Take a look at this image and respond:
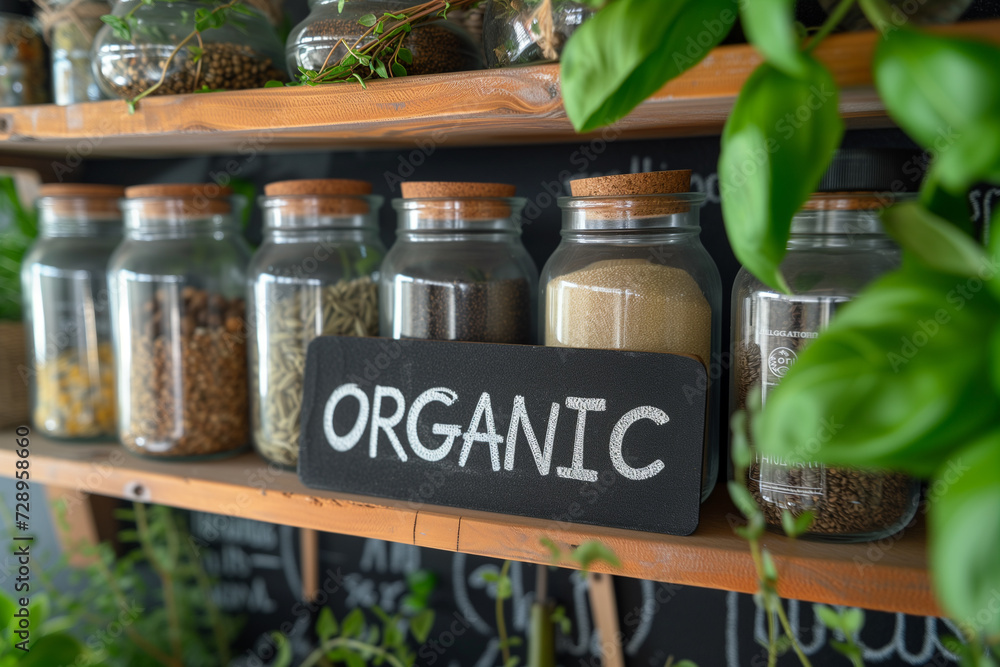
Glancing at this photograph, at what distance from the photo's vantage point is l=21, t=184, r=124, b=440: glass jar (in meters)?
0.86

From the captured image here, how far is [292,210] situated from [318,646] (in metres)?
0.73

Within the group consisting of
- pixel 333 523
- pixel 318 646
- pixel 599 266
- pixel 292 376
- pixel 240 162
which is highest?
pixel 240 162

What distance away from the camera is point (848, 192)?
54cm

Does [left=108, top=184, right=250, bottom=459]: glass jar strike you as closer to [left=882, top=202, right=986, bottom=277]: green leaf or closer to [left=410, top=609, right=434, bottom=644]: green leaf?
[left=410, top=609, right=434, bottom=644]: green leaf

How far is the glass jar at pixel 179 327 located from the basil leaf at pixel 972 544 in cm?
72

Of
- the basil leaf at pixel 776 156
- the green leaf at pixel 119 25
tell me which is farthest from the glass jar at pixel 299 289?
the basil leaf at pixel 776 156

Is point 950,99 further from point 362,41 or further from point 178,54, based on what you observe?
point 178,54

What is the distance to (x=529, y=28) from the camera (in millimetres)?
→ 560

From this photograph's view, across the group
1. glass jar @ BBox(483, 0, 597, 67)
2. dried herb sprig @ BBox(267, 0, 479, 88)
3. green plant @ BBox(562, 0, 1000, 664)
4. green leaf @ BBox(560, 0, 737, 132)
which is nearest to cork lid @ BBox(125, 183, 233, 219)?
dried herb sprig @ BBox(267, 0, 479, 88)

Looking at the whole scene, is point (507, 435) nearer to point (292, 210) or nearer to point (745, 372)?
point (745, 372)

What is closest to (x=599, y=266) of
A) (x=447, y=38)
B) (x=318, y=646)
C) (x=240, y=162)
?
(x=447, y=38)

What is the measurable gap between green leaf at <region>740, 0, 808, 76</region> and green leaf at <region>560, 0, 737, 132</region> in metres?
0.09

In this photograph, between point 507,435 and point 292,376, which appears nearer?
point 507,435

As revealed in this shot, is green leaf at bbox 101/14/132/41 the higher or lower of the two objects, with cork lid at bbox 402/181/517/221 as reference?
higher
